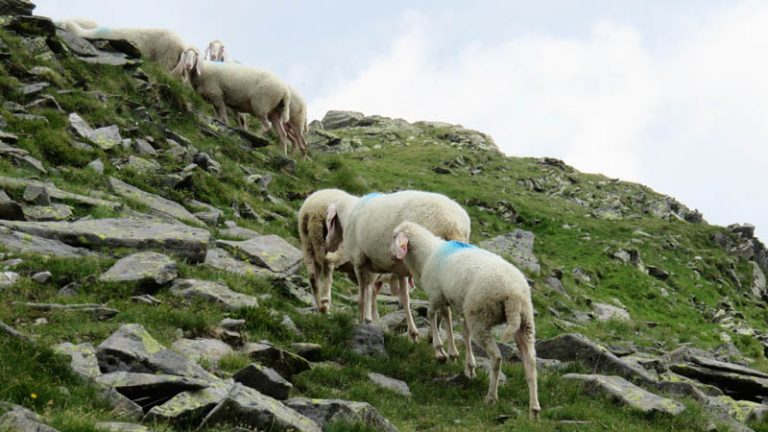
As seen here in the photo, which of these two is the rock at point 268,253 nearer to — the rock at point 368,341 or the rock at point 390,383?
the rock at point 368,341

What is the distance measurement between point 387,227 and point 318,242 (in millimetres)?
2064

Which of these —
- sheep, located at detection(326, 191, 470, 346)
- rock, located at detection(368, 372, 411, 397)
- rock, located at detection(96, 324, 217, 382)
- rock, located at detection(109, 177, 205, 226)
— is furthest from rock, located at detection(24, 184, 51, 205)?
rock, located at detection(368, 372, 411, 397)

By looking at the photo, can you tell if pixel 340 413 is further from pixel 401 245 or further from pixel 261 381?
pixel 401 245

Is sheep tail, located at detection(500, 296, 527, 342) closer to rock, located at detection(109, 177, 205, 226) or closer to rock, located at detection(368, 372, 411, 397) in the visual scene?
rock, located at detection(368, 372, 411, 397)

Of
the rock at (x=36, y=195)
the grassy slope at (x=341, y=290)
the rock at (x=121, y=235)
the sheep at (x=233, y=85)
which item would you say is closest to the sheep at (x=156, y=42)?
the sheep at (x=233, y=85)

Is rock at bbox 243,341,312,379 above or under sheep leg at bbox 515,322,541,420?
under

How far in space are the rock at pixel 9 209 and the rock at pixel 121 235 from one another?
34 centimetres

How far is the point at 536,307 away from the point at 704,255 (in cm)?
2113

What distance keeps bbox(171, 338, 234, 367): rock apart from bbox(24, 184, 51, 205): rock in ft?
18.8

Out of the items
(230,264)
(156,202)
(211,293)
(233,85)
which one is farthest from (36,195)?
(233,85)

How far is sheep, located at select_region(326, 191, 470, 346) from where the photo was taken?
467 inches

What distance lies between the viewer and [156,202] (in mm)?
15992

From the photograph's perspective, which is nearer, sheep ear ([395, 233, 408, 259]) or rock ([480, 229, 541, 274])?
sheep ear ([395, 233, 408, 259])

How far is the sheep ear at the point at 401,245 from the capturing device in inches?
428
